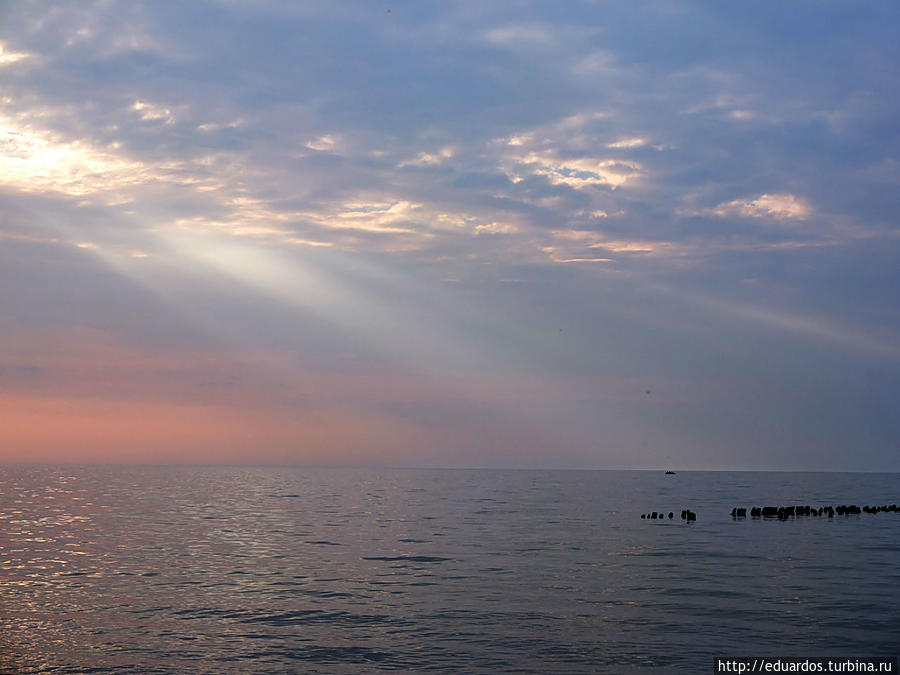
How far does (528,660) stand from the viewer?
A: 2330 cm

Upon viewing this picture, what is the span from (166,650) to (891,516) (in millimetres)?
89961

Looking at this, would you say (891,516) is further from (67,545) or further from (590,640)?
(67,545)

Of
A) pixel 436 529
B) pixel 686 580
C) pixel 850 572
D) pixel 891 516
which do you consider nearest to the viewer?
pixel 686 580

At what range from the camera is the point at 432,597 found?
108 ft

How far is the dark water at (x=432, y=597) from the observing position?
23859mm

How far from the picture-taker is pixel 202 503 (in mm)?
98312

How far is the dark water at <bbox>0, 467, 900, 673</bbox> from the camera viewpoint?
23.9 m

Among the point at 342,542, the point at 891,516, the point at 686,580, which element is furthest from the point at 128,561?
the point at 891,516

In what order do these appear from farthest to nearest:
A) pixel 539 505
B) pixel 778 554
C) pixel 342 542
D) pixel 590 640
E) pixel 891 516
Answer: pixel 539 505 → pixel 891 516 → pixel 342 542 → pixel 778 554 → pixel 590 640

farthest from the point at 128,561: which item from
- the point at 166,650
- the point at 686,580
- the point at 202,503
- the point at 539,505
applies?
the point at 539,505

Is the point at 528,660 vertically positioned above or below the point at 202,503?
above

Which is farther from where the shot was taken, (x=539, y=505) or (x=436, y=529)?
(x=539, y=505)

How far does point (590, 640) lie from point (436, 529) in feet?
131

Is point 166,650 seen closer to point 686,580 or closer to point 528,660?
point 528,660
